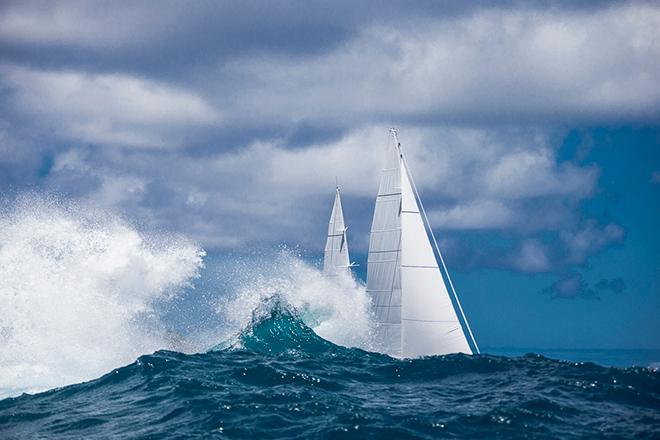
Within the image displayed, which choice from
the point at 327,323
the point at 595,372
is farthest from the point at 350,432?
the point at 327,323

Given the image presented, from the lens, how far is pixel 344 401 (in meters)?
16.8

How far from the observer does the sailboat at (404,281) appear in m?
31.0

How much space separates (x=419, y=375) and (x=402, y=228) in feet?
46.2

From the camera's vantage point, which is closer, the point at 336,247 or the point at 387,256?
the point at 387,256

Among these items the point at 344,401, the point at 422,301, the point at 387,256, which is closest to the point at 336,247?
the point at 387,256

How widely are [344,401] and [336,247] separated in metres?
41.9

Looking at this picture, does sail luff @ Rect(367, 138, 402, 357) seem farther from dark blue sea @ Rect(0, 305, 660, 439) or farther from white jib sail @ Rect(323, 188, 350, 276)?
white jib sail @ Rect(323, 188, 350, 276)

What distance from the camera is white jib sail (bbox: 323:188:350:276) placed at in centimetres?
5853

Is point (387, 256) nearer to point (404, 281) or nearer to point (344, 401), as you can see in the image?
point (404, 281)

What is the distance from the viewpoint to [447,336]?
3041 centimetres

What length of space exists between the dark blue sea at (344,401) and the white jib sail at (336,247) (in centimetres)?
3437

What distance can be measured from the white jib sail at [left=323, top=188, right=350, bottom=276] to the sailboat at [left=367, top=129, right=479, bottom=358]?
869 inches

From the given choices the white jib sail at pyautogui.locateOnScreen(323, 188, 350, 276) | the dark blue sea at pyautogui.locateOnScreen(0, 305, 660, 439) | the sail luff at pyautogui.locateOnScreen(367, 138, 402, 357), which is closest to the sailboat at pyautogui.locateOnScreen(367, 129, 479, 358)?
the sail luff at pyautogui.locateOnScreen(367, 138, 402, 357)

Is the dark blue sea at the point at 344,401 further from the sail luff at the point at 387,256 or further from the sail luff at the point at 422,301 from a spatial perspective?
the sail luff at the point at 387,256
